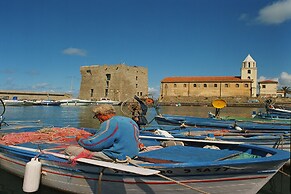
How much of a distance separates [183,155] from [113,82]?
62.1 metres

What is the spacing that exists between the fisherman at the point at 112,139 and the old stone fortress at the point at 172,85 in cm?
6065

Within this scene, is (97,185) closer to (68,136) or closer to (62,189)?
(62,189)

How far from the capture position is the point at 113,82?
219 ft

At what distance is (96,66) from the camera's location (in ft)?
228

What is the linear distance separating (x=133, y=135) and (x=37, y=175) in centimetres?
245

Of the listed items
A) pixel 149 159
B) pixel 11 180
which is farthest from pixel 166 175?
pixel 11 180

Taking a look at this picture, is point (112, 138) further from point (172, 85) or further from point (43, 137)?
point (172, 85)

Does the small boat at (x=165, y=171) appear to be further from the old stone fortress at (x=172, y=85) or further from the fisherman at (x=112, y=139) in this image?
the old stone fortress at (x=172, y=85)

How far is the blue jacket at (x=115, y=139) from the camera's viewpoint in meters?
4.78

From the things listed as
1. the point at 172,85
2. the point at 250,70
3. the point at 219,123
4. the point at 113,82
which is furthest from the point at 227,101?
the point at 219,123

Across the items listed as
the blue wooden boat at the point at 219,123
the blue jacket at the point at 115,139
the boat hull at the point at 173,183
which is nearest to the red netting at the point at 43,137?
the boat hull at the point at 173,183

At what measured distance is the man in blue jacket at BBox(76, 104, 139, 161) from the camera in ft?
15.7

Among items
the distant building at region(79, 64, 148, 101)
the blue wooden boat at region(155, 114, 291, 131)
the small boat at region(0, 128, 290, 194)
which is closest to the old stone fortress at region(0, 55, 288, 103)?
the distant building at region(79, 64, 148, 101)

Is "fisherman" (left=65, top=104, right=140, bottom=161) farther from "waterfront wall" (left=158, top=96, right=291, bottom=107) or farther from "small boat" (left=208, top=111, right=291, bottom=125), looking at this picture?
"waterfront wall" (left=158, top=96, right=291, bottom=107)
